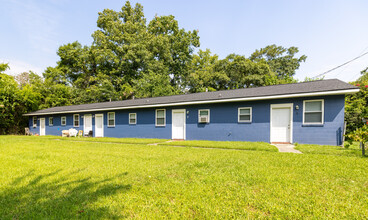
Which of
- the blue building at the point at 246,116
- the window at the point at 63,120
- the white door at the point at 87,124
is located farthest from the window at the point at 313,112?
the window at the point at 63,120

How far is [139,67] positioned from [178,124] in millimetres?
19178

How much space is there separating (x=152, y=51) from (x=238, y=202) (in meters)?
29.1

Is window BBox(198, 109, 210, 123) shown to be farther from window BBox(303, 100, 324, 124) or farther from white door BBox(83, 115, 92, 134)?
white door BBox(83, 115, 92, 134)

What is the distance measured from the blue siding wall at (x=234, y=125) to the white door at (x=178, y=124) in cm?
33

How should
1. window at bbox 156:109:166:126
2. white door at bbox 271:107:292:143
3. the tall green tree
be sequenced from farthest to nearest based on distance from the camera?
the tall green tree < window at bbox 156:109:166:126 < white door at bbox 271:107:292:143

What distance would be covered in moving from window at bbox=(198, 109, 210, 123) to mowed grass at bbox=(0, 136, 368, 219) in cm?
690

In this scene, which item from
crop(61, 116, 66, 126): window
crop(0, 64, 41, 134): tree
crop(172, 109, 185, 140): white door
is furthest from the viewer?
crop(0, 64, 41, 134): tree

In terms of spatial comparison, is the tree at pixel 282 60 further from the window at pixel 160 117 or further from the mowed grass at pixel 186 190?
the mowed grass at pixel 186 190

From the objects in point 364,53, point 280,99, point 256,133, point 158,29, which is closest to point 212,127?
point 256,133

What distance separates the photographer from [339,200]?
2.74 m

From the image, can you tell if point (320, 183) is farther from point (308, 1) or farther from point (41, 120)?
point (41, 120)

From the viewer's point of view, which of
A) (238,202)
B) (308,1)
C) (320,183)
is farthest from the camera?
(308,1)

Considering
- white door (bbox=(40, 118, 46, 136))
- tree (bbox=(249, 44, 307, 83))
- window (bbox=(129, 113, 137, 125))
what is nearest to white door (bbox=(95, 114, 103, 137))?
window (bbox=(129, 113, 137, 125))

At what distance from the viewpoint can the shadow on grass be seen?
242 centimetres
